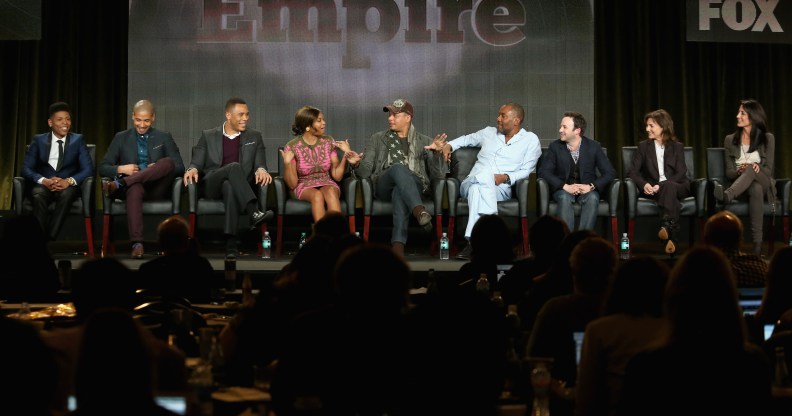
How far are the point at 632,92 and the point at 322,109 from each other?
8.09 feet

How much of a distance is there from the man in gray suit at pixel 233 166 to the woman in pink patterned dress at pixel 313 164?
196 mm

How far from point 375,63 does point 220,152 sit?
1.53 metres

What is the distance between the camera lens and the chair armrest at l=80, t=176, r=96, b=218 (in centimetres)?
743

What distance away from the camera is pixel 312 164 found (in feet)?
24.9

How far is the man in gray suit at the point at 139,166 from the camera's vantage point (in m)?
7.39

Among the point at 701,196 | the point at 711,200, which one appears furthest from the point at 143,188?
the point at 711,200

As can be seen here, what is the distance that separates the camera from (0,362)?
1.65 metres

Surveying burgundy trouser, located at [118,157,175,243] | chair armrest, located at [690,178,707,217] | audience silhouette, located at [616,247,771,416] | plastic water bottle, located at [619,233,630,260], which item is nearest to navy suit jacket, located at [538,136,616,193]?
plastic water bottle, located at [619,233,630,260]

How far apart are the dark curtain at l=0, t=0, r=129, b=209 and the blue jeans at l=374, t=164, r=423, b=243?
2.53 metres

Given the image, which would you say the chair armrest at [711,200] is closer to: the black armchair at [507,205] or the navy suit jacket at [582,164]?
the navy suit jacket at [582,164]

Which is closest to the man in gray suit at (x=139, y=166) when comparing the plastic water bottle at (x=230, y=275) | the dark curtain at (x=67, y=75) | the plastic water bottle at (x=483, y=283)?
the dark curtain at (x=67, y=75)

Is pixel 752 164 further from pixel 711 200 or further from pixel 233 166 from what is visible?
pixel 233 166

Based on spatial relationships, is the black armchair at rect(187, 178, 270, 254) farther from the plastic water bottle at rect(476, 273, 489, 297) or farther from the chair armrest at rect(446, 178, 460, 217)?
the plastic water bottle at rect(476, 273, 489, 297)

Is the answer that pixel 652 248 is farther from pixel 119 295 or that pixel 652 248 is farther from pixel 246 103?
pixel 119 295
